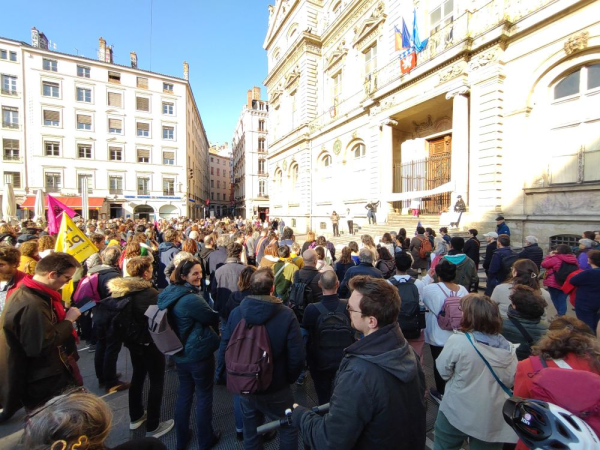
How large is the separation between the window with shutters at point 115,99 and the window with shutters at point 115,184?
26.9 ft

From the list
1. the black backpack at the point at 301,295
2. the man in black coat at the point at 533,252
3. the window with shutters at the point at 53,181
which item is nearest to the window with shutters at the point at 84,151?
the window with shutters at the point at 53,181

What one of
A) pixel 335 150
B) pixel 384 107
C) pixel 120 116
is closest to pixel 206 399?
Answer: pixel 384 107

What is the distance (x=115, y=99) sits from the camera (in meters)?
32.3

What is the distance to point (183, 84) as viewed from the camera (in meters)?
35.7

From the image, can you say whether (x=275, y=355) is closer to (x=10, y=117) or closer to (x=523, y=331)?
(x=523, y=331)

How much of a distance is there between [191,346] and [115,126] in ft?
124

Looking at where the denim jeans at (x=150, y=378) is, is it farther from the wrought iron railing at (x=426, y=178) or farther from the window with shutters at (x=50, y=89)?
the window with shutters at (x=50, y=89)

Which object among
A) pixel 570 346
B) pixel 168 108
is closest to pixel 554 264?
pixel 570 346

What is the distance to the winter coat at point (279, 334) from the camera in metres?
2.33

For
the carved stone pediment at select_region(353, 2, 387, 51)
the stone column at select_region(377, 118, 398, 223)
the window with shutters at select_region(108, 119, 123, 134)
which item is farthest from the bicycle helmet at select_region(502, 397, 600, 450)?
the window with shutters at select_region(108, 119, 123, 134)

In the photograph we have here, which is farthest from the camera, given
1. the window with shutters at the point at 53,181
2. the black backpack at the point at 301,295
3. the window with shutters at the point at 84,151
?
the window with shutters at the point at 84,151

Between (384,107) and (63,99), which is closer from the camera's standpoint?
(384,107)

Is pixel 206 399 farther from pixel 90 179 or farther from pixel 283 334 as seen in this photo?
pixel 90 179

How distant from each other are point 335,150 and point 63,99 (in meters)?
30.6
